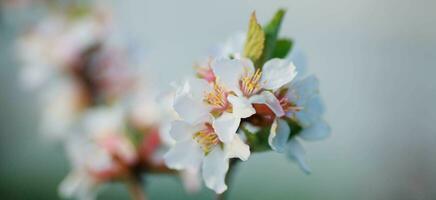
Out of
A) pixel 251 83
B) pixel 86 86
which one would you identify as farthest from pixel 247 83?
pixel 86 86

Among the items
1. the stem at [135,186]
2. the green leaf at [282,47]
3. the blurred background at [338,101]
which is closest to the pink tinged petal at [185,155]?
the green leaf at [282,47]

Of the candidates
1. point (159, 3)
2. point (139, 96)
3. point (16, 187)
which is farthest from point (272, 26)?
point (159, 3)

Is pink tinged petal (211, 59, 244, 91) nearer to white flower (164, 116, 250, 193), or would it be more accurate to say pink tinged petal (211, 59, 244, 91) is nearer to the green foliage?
white flower (164, 116, 250, 193)

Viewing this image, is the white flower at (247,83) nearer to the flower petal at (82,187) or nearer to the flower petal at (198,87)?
the flower petal at (198,87)

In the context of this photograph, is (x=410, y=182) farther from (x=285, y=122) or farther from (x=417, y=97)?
(x=285, y=122)

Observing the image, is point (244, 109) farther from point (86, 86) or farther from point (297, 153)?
point (86, 86)

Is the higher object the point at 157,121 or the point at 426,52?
the point at 157,121

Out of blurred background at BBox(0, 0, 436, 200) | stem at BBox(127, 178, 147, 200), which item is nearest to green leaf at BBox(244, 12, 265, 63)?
stem at BBox(127, 178, 147, 200)
